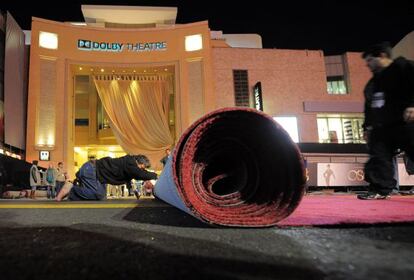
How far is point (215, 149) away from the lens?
9.82 feet

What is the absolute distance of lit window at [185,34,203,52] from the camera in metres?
21.3

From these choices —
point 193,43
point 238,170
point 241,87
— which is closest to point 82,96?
point 193,43

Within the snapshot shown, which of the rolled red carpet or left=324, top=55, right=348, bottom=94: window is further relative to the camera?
left=324, top=55, right=348, bottom=94: window

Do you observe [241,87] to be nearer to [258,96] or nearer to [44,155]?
[258,96]

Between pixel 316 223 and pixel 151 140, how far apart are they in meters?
18.8

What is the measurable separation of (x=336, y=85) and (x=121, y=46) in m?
14.4

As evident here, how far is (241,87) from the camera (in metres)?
21.4

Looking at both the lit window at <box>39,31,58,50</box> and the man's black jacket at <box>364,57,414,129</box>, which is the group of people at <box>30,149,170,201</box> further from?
the lit window at <box>39,31,58,50</box>

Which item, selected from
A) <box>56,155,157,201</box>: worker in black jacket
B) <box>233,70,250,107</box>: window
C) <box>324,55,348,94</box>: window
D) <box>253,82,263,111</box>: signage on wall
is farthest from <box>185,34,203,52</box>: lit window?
<box>56,155,157,201</box>: worker in black jacket

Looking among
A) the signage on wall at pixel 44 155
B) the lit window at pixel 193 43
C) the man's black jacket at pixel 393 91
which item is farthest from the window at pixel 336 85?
the man's black jacket at pixel 393 91

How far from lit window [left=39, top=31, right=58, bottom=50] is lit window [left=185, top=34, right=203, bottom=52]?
7939 millimetres

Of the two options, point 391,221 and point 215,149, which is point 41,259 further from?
point 391,221

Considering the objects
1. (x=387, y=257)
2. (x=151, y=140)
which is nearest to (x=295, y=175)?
(x=387, y=257)

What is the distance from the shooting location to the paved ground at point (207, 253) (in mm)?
1257
